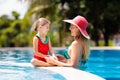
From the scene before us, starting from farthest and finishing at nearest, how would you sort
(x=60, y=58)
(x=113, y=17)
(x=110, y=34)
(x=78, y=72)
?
(x=110, y=34), (x=113, y=17), (x=60, y=58), (x=78, y=72)

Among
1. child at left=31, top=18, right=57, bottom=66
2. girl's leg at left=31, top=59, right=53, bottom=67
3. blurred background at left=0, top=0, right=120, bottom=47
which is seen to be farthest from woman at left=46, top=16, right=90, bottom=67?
blurred background at left=0, top=0, right=120, bottom=47

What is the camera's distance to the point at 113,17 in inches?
936

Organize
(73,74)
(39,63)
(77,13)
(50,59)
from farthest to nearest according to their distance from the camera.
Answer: (77,13), (39,63), (50,59), (73,74)

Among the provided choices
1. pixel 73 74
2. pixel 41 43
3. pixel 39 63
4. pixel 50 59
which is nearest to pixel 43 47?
pixel 41 43

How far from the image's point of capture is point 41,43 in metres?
6.05

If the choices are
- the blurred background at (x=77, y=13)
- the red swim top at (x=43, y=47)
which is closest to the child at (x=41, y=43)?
the red swim top at (x=43, y=47)

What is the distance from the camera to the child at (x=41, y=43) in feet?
19.4

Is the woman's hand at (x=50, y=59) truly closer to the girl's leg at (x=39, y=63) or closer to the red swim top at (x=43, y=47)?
the girl's leg at (x=39, y=63)

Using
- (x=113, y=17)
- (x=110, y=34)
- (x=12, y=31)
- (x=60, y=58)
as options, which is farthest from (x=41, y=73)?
(x=12, y=31)

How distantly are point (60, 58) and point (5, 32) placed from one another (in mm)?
34655

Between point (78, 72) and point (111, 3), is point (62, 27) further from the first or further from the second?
point (78, 72)

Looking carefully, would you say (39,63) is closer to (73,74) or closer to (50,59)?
(50,59)

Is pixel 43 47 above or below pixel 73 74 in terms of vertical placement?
above

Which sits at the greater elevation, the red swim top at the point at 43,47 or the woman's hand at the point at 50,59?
the red swim top at the point at 43,47
